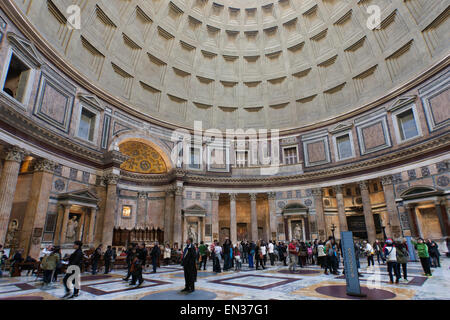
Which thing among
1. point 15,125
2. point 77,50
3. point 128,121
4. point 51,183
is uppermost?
point 77,50

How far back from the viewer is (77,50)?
19312 millimetres

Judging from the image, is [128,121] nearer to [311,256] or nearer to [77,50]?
[77,50]

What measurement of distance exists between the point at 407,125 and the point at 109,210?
25.1m

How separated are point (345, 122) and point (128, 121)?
2144cm

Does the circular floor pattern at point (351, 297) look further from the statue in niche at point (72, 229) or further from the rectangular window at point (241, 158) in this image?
the rectangular window at point (241, 158)

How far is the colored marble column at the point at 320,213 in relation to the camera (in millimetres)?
23473

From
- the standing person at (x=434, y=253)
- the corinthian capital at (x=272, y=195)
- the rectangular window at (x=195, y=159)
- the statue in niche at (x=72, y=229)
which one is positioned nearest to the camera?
the standing person at (x=434, y=253)

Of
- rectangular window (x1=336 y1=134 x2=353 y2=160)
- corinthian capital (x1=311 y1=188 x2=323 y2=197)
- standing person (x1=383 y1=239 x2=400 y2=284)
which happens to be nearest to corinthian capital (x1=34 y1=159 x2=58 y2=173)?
standing person (x1=383 y1=239 x2=400 y2=284)

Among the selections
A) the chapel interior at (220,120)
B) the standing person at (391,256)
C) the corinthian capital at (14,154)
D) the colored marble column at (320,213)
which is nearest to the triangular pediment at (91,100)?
the chapel interior at (220,120)

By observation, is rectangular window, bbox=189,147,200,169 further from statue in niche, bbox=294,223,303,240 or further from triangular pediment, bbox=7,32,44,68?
triangular pediment, bbox=7,32,44,68

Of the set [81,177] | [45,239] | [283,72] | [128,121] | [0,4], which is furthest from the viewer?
[283,72]

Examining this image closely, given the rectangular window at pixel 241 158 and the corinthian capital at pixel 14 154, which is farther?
the rectangular window at pixel 241 158

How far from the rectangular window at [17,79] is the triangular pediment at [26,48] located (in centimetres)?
57

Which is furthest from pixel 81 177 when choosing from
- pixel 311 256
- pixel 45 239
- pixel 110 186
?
pixel 311 256
